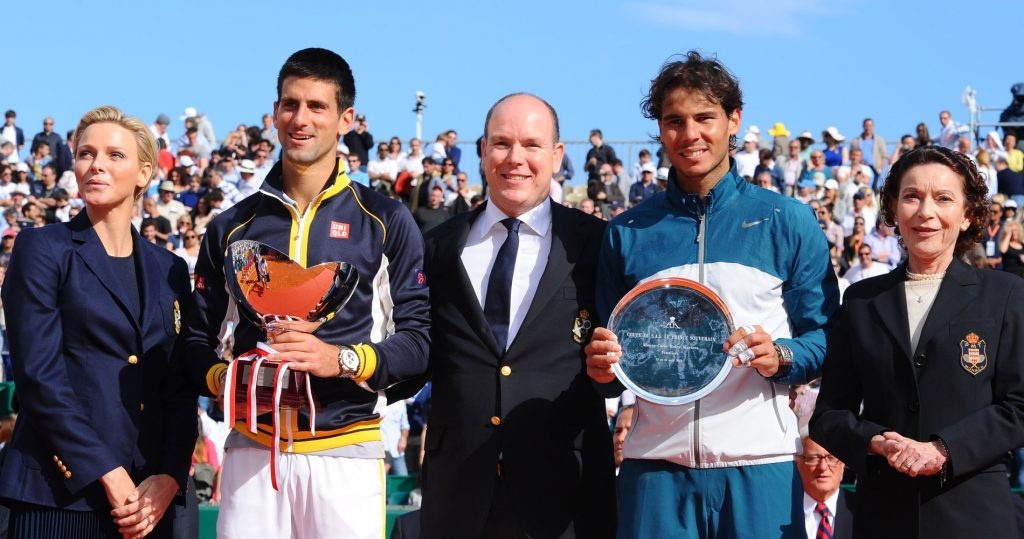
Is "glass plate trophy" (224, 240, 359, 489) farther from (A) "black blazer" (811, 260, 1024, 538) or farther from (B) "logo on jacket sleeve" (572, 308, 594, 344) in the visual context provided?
(A) "black blazer" (811, 260, 1024, 538)

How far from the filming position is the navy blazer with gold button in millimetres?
4480

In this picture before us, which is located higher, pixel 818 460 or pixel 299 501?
pixel 299 501

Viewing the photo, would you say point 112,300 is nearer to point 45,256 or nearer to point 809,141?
point 45,256

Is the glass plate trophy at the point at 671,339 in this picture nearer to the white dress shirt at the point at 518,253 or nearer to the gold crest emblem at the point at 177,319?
the white dress shirt at the point at 518,253

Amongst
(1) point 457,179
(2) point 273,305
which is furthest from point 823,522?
(1) point 457,179

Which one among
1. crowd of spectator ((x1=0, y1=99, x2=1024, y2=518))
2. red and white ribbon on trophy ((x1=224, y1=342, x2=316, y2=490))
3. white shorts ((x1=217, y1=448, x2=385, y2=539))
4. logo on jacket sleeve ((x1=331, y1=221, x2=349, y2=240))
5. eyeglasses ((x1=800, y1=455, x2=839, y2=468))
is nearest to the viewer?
red and white ribbon on trophy ((x1=224, y1=342, x2=316, y2=490))

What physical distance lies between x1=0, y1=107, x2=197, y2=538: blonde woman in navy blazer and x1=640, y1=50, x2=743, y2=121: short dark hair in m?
2.08

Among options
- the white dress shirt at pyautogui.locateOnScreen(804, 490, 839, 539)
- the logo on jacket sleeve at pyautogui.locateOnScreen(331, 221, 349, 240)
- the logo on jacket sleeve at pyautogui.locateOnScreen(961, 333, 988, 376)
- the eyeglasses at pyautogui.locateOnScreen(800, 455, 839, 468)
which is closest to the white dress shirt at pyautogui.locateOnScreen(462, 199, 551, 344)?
the logo on jacket sleeve at pyautogui.locateOnScreen(331, 221, 349, 240)

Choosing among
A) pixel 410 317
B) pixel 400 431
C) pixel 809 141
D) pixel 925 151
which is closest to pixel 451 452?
pixel 410 317

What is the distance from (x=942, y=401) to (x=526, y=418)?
154 cm

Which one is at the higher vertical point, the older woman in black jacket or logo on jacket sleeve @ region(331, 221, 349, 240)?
logo on jacket sleeve @ region(331, 221, 349, 240)

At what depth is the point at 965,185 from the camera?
4352 mm

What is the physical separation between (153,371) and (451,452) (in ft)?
3.97

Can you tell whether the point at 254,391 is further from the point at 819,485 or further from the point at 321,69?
the point at 819,485
